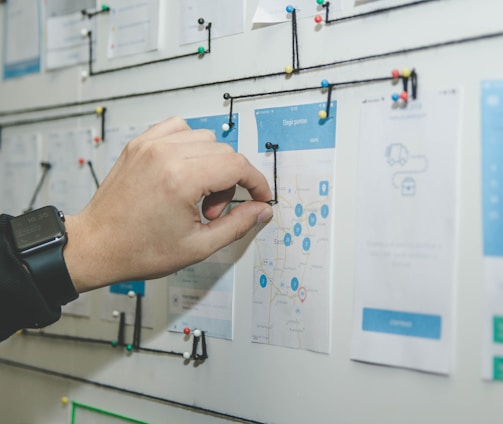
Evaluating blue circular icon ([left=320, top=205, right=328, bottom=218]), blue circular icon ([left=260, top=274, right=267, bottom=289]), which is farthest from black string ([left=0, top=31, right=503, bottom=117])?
blue circular icon ([left=260, top=274, right=267, bottom=289])

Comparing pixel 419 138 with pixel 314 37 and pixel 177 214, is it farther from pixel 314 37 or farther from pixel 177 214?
pixel 177 214

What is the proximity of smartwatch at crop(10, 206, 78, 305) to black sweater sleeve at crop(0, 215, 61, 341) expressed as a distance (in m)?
0.01

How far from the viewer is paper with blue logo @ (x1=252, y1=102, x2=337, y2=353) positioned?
859 millimetres

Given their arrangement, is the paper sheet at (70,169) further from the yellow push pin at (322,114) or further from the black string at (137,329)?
the yellow push pin at (322,114)

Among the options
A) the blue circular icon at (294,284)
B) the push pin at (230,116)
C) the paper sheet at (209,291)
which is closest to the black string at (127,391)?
the paper sheet at (209,291)

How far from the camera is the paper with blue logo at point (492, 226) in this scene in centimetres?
71

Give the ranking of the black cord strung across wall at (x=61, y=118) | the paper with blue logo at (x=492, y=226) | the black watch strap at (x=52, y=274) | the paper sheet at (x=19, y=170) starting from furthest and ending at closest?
the paper sheet at (x=19, y=170) → the black cord strung across wall at (x=61, y=118) → the black watch strap at (x=52, y=274) → the paper with blue logo at (x=492, y=226)

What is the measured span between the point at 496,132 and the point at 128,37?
2.48ft

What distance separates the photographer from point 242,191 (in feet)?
3.14

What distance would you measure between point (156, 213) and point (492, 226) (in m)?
0.46

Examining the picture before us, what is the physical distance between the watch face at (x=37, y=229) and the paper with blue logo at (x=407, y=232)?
18.2 inches

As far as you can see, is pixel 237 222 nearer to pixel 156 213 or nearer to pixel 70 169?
pixel 156 213

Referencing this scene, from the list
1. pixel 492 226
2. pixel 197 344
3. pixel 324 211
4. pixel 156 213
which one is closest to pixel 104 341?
pixel 197 344

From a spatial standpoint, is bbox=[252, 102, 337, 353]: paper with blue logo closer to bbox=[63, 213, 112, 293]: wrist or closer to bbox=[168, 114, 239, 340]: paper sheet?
bbox=[168, 114, 239, 340]: paper sheet
